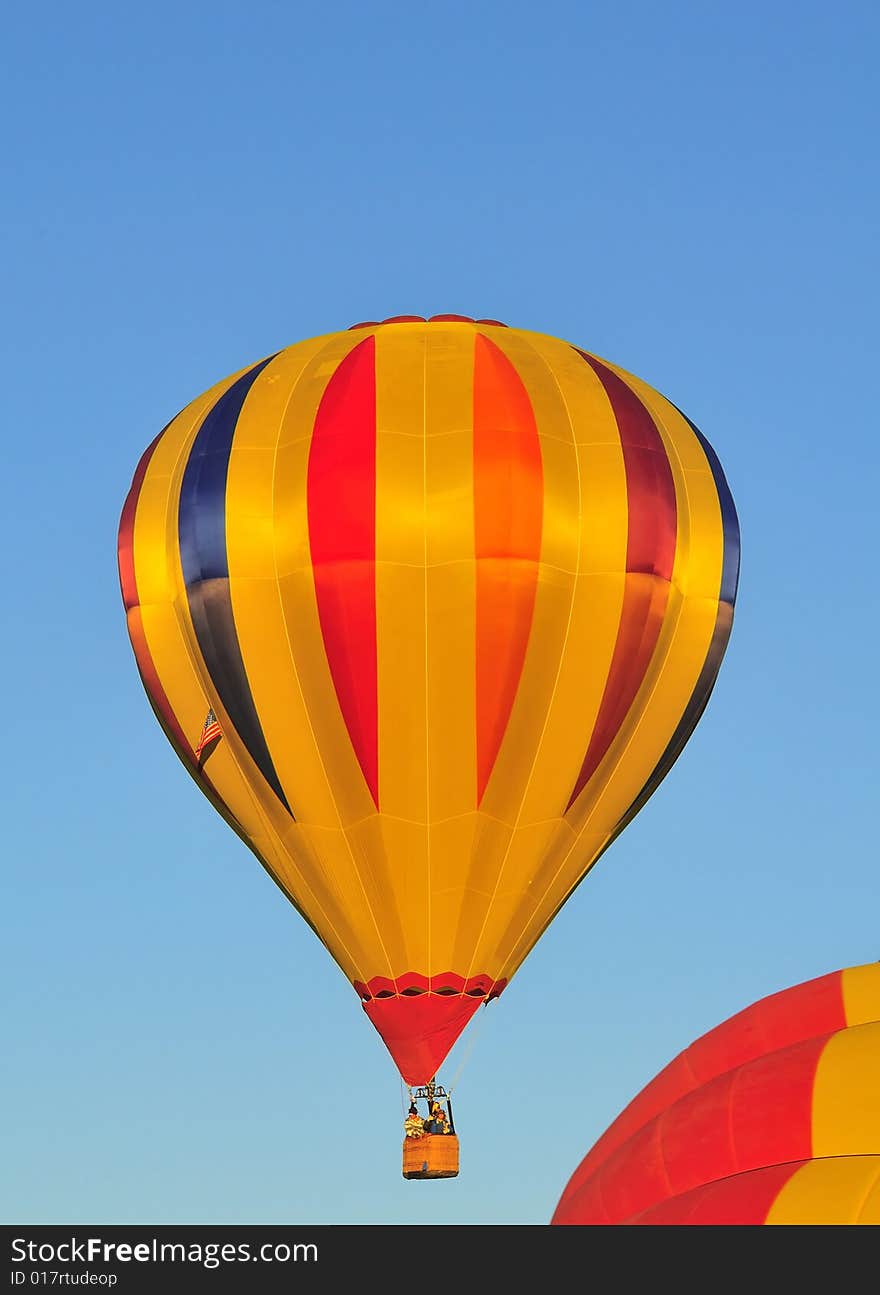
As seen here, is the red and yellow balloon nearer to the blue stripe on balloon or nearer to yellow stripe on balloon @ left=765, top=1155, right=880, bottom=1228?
the blue stripe on balloon

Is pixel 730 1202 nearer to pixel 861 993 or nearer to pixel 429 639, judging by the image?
pixel 861 993

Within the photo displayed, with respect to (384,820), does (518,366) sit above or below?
above

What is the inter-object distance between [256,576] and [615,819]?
11.6 ft

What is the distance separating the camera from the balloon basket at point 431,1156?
23.3 metres

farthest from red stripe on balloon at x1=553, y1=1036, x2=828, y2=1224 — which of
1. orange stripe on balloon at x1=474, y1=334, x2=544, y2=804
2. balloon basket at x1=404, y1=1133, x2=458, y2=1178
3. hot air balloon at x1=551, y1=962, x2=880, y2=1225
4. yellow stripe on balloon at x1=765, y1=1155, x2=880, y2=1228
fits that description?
orange stripe on balloon at x1=474, y1=334, x2=544, y2=804

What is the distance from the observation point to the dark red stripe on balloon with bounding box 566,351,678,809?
2452 centimetres

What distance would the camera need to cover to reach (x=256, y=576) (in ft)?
79.9

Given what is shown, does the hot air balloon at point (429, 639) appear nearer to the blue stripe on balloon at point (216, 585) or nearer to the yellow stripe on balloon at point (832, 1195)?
the blue stripe on balloon at point (216, 585)

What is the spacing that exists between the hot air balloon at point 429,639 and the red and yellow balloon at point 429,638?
0.07 ft

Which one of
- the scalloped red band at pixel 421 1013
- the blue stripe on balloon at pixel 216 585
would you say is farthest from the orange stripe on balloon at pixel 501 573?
the blue stripe on balloon at pixel 216 585

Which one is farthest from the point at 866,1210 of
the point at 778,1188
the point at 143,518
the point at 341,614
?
the point at 143,518

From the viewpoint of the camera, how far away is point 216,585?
80.5ft

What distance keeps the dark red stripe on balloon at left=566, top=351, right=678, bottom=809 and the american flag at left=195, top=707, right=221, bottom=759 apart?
289 centimetres
